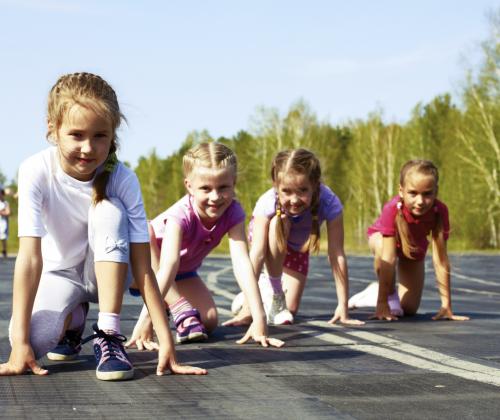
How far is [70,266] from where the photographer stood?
15.3ft

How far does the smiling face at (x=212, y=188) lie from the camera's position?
562 centimetres

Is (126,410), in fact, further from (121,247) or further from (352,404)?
(121,247)

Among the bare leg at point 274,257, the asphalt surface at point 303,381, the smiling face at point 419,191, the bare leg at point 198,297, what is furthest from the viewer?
the smiling face at point 419,191

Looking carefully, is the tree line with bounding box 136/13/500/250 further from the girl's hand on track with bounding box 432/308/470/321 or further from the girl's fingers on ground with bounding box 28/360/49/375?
the girl's fingers on ground with bounding box 28/360/49/375

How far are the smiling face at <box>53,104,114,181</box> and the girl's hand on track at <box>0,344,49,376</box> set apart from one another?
84 cm

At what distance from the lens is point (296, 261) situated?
7.74 metres

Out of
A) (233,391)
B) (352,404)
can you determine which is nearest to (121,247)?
(233,391)

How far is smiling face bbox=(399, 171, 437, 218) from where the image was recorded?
7.06m

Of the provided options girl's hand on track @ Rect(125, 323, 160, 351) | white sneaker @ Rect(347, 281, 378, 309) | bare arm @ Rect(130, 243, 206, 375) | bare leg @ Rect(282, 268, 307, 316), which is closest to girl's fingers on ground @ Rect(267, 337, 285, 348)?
girl's hand on track @ Rect(125, 323, 160, 351)

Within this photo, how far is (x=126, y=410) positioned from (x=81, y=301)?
1459 mm

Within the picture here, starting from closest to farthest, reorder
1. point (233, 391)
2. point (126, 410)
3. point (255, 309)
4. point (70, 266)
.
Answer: point (126, 410), point (233, 391), point (70, 266), point (255, 309)

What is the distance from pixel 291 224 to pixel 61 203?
278cm

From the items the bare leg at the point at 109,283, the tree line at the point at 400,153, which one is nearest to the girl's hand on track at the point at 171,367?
the bare leg at the point at 109,283

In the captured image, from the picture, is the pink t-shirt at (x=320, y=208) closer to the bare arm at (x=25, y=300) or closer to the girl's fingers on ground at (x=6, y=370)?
the bare arm at (x=25, y=300)
